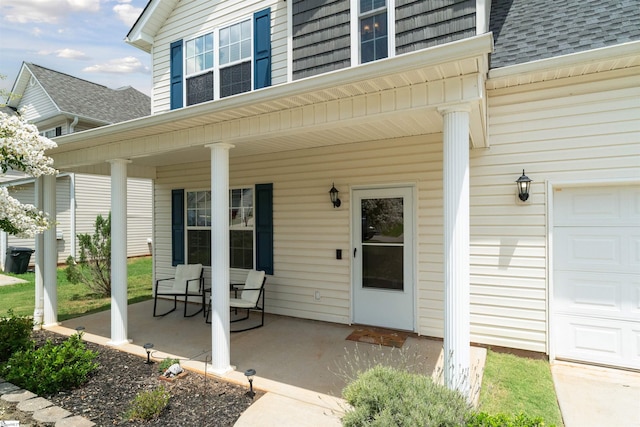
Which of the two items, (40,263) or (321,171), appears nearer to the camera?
(321,171)

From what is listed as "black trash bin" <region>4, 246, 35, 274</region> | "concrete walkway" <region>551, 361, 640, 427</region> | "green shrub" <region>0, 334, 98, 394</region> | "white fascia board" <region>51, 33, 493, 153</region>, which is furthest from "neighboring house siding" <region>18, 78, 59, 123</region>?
"concrete walkway" <region>551, 361, 640, 427</region>

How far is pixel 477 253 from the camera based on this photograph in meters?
4.37

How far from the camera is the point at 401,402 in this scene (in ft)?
7.14

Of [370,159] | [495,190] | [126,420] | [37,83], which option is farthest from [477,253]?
[37,83]

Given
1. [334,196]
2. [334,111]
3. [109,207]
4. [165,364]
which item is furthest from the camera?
[109,207]

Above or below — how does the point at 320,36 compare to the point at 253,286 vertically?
above

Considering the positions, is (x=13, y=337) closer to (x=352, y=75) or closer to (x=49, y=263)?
(x=49, y=263)

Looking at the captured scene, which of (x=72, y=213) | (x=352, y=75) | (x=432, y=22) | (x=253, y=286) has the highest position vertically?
(x=432, y=22)

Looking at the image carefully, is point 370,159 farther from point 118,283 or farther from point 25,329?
point 25,329

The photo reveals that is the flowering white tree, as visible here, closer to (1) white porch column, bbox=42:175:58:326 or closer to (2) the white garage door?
(1) white porch column, bbox=42:175:58:326

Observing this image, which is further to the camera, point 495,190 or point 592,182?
point 495,190

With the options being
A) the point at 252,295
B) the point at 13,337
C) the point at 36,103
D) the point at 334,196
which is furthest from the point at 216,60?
the point at 36,103

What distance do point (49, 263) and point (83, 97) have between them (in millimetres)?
10121

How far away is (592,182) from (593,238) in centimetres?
62
